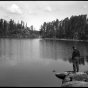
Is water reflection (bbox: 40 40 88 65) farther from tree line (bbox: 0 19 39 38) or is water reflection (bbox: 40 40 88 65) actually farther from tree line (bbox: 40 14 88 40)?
tree line (bbox: 0 19 39 38)

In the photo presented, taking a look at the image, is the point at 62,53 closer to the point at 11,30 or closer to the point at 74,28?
the point at 74,28

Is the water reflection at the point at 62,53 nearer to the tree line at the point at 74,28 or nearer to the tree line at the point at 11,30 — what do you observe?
the tree line at the point at 74,28

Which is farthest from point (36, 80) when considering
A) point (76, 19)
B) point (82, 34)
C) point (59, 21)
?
point (59, 21)

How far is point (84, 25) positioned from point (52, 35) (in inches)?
1903

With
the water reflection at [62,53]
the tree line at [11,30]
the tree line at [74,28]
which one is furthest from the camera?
the tree line at [11,30]

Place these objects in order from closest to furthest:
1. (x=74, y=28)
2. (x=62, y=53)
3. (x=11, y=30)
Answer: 1. (x=62, y=53)
2. (x=74, y=28)
3. (x=11, y=30)

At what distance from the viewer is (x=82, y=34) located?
11038cm

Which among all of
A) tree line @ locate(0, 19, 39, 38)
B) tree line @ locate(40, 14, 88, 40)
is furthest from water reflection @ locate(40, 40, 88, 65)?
tree line @ locate(0, 19, 39, 38)

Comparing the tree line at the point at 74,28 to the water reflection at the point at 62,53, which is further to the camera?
the tree line at the point at 74,28

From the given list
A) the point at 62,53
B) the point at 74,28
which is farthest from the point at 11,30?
the point at 62,53

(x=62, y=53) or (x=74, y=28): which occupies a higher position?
(x=74, y=28)

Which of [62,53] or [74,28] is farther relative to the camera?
[74,28]

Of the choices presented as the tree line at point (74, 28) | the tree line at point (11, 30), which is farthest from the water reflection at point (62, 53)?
the tree line at point (11, 30)

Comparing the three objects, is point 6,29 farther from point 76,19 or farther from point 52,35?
point 76,19
